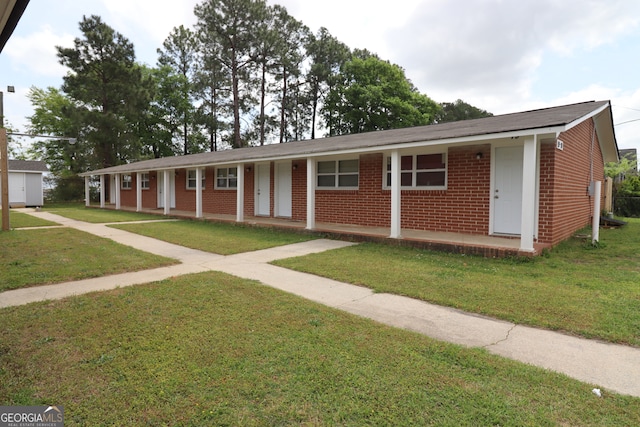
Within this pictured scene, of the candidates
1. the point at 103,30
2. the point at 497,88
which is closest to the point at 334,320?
the point at 497,88

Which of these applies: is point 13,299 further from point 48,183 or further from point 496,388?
point 48,183

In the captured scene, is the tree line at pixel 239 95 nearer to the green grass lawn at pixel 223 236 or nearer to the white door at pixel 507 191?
the green grass lawn at pixel 223 236

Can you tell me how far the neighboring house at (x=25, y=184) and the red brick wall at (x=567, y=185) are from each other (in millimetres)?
30762

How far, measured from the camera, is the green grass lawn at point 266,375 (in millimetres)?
2168

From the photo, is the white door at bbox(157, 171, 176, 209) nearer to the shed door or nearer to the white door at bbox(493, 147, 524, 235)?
the shed door

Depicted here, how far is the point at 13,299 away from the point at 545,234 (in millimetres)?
9295

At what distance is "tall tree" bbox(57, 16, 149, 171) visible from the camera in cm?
2466

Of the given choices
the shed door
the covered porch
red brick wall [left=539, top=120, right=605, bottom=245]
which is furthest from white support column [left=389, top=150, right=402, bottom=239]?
the shed door

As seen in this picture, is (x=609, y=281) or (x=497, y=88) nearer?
(x=609, y=281)

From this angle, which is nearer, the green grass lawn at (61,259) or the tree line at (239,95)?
the green grass lawn at (61,259)

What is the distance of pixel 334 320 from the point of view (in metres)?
3.73

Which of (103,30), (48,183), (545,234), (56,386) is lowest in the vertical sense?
(56,386)

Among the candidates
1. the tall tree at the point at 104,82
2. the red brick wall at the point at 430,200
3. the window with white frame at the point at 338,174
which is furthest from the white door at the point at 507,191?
the tall tree at the point at 104,82

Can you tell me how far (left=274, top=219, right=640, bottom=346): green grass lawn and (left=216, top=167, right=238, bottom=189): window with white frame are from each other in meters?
8.71
